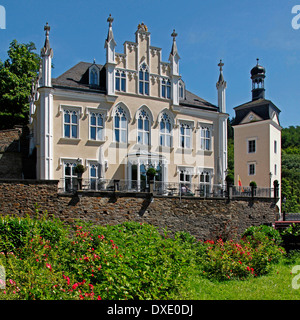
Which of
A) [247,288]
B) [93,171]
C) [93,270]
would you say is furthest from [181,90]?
[93,270]

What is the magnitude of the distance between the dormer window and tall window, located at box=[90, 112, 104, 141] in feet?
7.83

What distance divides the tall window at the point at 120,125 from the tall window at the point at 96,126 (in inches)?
43.6

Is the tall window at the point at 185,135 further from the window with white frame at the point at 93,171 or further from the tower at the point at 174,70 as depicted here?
the window with white frame at the point at 93,171

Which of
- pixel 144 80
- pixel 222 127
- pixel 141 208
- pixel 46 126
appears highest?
pixel 144 80

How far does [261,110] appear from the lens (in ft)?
136

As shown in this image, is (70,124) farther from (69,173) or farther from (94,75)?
(94,75)

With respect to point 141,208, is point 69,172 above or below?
above

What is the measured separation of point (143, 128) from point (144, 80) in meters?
3.67

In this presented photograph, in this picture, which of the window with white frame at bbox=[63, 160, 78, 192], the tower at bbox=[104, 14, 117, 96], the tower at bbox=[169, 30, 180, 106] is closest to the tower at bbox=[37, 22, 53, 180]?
the window with white frame at bbox=[63, 160, 78, 192]

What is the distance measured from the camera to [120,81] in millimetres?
26875

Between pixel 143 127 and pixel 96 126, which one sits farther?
pixel 143 127

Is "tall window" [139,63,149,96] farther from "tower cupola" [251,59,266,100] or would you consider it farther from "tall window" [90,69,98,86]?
"tower cupola" [251,59,266,100]

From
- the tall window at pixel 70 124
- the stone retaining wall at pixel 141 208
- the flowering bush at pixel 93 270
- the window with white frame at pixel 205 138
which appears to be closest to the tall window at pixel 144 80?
the tall window at pixel 70 124
